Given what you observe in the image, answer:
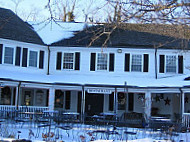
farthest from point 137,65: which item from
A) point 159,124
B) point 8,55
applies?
point 8,55

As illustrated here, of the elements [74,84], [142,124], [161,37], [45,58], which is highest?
[161,37]

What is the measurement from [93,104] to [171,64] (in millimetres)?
6094

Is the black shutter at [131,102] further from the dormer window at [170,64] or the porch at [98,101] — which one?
the dormer window at [170,64]

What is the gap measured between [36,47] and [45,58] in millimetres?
1006

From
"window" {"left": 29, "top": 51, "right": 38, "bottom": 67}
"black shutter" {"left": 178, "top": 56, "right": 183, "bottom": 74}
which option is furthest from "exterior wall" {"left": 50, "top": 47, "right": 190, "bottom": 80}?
"window" {"left": 29, "top": 51, "right": 38, "bottom": 67}

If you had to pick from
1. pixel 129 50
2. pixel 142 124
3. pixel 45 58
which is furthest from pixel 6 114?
pixel 129 50

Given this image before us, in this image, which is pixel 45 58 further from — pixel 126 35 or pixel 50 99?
pixel 126 35

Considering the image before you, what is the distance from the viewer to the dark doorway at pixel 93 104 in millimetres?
23984

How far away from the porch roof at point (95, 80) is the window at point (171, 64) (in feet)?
2.59

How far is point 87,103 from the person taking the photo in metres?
24.3

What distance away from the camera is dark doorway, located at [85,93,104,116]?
24.0 m

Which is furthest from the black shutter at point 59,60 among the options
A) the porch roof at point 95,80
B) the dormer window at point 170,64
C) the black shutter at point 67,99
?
the dormer window at point 170,64

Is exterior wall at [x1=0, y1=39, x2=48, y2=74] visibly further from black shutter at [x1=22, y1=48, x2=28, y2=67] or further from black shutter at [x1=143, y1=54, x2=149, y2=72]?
black shutter at [x1=143, y1=54, x2=149, y2=72]

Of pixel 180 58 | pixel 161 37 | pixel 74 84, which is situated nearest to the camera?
pixel 74 84
